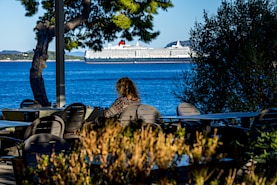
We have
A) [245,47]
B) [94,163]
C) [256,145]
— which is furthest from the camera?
[245,47]

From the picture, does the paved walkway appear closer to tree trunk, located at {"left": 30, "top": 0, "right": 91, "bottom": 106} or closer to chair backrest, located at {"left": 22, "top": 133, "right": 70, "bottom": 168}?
chair backrest, located at {"left": 22, "top": 133, "right": 70, "bottom": 168}

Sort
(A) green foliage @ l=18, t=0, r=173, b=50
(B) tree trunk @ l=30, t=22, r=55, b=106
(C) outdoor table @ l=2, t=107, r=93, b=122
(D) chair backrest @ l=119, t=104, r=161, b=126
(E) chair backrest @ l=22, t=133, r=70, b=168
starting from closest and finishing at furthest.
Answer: (E) chair backrest @ l=22, t=133, r=70, b=168, (D) chair backrest @ l=119, t=104, r=161, b=126, (C) outdoor table @ l=2, t=107, r=93, b=122, (B) tree trunk @ l=30, t=22, r=55, b=106, (A) green foliage @ l=18, t=0, r=173, b=50

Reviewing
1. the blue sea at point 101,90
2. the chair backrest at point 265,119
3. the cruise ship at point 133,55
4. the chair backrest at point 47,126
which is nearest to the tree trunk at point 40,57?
the blue sea at point 101,90

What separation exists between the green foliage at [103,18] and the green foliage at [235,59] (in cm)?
135

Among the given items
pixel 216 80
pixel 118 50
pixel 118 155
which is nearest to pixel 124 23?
pixel 216 80

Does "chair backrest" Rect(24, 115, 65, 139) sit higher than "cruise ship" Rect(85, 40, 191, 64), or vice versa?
"cruise ship" Rect(85, 40, 191, 64)

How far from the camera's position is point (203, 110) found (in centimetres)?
1255

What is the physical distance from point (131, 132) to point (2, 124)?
3.23 metres

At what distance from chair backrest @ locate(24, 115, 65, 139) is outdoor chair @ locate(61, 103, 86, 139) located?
3.52 feet

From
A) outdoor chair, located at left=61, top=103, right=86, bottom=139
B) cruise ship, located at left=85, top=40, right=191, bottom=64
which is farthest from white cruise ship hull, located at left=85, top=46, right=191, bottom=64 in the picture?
outdoor chair, located at left=61, top=103, right=86, bottom=139

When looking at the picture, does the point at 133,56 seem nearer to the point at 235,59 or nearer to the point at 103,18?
the point at 103,18

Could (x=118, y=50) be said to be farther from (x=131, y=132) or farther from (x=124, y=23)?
(x=131, y=132)

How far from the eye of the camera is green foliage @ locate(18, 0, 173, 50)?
13.7 metres

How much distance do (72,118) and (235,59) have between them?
516 cm
